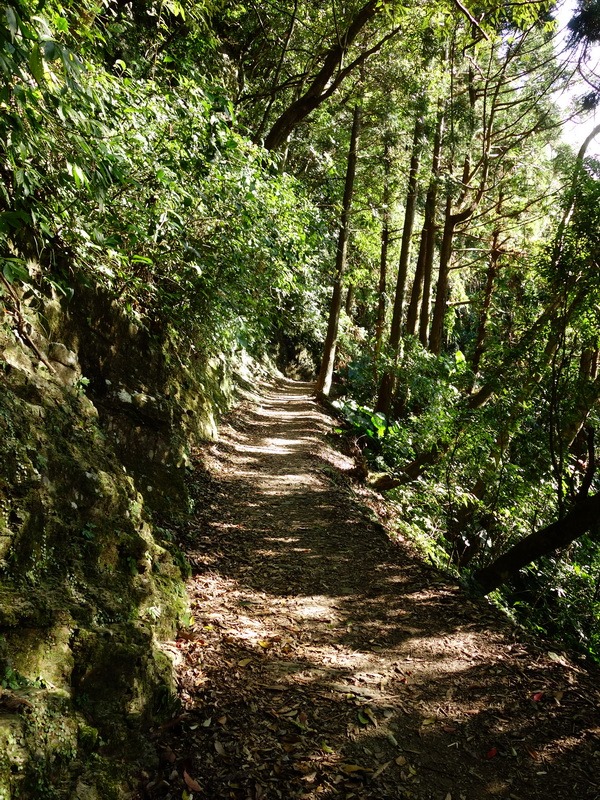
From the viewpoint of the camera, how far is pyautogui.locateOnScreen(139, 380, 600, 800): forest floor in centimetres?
273

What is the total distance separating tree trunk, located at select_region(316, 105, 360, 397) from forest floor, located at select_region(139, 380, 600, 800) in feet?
34.0

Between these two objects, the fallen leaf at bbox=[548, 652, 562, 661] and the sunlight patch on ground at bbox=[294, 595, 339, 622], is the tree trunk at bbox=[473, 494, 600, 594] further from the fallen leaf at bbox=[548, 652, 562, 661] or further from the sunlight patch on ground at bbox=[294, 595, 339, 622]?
the sunlight patch on ground at bbox=[294, 595, 339, 622]

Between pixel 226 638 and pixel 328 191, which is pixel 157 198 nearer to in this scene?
Result: pixel 226 638

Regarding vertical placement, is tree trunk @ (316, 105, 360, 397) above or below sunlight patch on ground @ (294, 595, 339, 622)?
above

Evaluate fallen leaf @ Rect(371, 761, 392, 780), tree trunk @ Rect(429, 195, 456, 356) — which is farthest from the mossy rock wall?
tree trunk @ Rect(429, 195, 456, 356)

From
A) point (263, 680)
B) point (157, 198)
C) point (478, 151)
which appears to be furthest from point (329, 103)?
point (263, 680)

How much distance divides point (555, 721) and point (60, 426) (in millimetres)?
4061

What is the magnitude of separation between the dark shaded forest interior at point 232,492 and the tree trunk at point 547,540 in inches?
1.5

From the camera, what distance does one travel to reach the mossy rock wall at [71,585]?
2.21 meters

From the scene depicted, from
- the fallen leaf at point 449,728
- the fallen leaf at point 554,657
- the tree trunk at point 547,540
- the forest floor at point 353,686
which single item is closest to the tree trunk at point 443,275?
the tree trunk at point 547,540

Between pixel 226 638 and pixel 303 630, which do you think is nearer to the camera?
pixel 226 638

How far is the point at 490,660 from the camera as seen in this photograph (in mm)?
3895

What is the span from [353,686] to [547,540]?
120 inches

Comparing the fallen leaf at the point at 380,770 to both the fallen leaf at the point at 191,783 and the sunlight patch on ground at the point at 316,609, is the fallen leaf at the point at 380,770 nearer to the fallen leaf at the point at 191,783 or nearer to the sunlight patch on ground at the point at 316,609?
the fallen leaf at the point at 191,783
